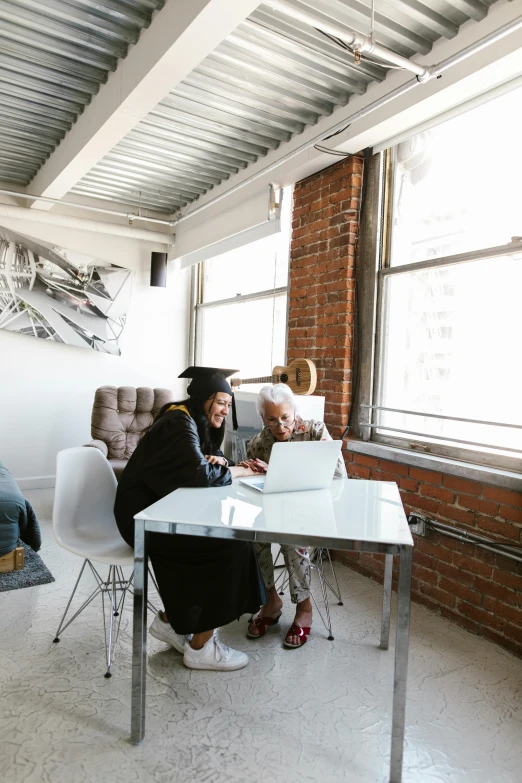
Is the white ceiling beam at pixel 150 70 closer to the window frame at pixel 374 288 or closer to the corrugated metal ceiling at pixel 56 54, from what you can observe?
the corrugated metal ceiling at pixel 56 54

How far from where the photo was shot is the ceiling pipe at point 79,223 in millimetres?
5441

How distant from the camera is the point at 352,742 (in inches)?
79.3

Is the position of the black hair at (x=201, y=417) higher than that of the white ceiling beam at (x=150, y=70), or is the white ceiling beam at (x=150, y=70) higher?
the white ceiling beam at (x=150, y=70)

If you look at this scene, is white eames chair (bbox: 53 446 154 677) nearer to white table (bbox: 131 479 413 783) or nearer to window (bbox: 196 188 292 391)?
white table (bbox: 131 479 413 783)

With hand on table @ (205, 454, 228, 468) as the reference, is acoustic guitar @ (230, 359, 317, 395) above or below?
above

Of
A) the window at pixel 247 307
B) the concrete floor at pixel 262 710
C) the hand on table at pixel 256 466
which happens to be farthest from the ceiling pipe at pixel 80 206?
the concrete floor at pixel 262 710

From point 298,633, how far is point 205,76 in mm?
3187

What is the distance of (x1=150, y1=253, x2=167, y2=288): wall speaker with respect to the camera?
6.22 m

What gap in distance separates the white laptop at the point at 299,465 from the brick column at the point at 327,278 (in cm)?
151

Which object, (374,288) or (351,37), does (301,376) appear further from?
(351,37)

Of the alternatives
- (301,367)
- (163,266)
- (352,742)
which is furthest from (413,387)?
(163,266)

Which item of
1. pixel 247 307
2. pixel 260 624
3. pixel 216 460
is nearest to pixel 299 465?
pixel 216 460

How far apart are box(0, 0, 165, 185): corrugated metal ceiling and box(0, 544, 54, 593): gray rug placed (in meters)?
3.04

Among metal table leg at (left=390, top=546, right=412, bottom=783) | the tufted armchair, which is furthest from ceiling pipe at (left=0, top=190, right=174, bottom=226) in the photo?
metal table leg at (left=390, top=546, right=412, bottom=783)
